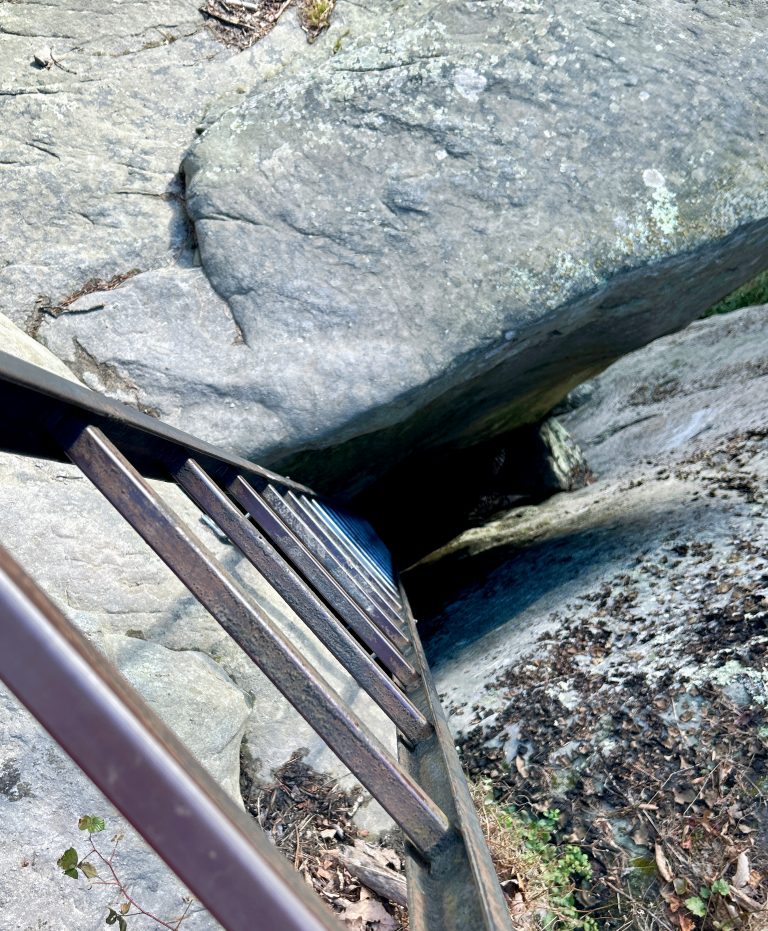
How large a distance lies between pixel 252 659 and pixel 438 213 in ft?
9.00

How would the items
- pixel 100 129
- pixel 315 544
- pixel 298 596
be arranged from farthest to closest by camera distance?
pixel 100 129 < pixel 315 544 < pixel 298 596

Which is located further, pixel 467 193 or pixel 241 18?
pixel 241 18

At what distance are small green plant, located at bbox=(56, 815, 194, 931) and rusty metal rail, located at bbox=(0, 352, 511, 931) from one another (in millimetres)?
709

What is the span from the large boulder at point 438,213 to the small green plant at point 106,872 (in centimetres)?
184

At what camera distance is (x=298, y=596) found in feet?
6.23

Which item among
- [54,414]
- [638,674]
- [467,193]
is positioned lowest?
[638,674]

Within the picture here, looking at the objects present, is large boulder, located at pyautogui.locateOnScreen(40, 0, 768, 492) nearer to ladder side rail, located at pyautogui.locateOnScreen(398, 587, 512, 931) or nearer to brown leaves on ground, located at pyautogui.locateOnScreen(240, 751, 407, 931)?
brown leaves on ground, located at pyautogui.locateOnScreen(240, 751, 407, 931)

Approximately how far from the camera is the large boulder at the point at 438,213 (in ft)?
11.6

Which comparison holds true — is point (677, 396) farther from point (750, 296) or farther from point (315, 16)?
point (315, 16)

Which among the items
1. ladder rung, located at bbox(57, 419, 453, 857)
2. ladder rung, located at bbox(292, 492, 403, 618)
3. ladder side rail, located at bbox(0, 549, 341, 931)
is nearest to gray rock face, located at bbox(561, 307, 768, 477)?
ladder rung, located at bbox(292, 492, 403, 618)

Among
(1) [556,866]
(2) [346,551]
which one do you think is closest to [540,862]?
(1) [556,866]

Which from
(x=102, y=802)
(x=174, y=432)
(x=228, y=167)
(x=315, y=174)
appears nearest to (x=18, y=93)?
(x=228, y=167)

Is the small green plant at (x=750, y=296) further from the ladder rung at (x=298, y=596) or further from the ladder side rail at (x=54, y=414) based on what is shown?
the ladder side rail at (x=54, y=414)

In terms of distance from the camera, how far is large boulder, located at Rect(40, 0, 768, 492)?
3.52 m
